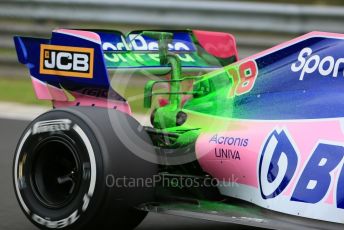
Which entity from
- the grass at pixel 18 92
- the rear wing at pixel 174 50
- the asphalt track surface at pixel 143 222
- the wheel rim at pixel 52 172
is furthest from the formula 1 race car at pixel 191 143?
the grass at pixel 18 92

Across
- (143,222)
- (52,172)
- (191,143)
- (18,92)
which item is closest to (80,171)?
(52,172)

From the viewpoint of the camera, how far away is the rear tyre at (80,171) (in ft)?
14.2

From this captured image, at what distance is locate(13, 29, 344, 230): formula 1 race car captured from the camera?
418 cm

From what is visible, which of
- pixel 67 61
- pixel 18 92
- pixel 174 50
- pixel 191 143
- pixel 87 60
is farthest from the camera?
pixel 18 92

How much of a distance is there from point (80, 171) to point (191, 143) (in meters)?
0.66

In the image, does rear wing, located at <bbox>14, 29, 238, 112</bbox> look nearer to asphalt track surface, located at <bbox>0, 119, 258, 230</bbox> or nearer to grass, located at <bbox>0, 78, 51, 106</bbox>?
asphalt track surface, located at <bbox>0, 119, 258, 230</bbox>

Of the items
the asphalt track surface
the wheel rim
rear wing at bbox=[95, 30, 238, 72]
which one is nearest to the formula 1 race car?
the wheel rim

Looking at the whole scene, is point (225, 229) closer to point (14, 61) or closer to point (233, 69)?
point (233, 69)

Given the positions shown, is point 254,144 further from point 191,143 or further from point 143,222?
point 143,222

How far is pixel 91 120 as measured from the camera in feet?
14.6

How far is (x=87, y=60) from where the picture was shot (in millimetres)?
4773

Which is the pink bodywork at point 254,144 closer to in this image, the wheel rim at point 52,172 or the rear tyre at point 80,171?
the rear tyre at point 80,171

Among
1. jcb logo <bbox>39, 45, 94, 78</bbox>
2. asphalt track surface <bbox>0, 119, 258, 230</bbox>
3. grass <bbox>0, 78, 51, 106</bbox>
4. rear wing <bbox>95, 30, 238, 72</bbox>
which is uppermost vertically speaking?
grass <bbox>0, 78, 51, 106</bbox>

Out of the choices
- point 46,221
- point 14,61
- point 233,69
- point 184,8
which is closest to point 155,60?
point 233,69
